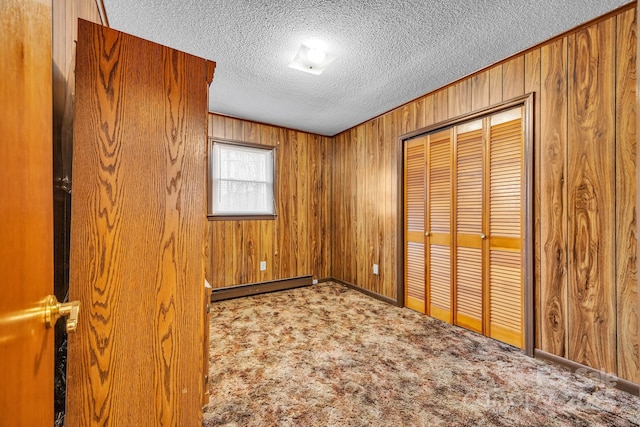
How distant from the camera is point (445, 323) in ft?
9.43

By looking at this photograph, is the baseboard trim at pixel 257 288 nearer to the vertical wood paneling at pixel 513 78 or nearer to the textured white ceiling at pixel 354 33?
the textured white ceiling at pixel 354 33

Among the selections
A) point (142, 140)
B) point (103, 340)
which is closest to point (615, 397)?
point (103, 340)

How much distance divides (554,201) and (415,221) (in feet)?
4.40

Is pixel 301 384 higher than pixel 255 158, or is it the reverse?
pixel 255 158

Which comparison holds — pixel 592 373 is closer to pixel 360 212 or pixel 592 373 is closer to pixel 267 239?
pixel 360 212

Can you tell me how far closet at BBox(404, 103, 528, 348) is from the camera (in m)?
2.36

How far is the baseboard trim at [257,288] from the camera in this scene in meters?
3.68

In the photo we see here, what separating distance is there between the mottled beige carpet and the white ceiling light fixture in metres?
2.36

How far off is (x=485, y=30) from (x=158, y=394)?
2841mm

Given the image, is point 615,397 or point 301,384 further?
point 301,384

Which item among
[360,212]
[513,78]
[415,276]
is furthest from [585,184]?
[360,212]

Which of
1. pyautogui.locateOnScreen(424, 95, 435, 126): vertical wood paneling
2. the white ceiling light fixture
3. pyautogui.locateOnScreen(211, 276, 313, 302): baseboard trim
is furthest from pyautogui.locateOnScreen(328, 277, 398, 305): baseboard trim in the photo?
the white ceiling light fixture

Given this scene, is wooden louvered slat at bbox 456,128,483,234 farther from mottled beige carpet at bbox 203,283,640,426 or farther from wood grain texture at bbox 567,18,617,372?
mottled beige carpet at bbox 203,283,640,426

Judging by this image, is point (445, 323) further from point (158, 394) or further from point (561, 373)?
point (158, 394)
